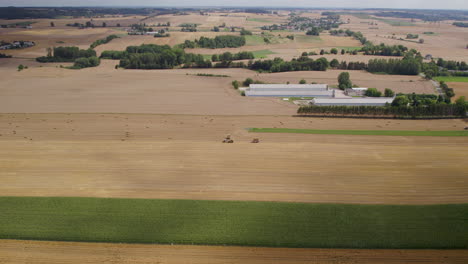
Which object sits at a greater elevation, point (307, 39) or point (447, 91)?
point (307, 39)

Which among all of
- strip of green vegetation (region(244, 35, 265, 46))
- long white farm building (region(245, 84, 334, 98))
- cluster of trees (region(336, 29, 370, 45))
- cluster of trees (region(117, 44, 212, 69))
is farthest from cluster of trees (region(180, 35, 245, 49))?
long white farm building (region(245, 84, 334, 98))

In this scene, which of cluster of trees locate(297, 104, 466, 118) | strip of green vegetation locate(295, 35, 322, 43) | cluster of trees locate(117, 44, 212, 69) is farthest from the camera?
strip of green vegetation locate(295, 35, 322, 43)

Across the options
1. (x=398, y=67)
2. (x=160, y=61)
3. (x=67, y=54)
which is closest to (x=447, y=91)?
(x=398, y=67)

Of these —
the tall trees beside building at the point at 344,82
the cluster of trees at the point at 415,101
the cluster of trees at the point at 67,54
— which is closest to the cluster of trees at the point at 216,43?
the cluster of trees at the point at 67,54

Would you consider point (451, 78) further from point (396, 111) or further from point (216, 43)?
point (216, 43)

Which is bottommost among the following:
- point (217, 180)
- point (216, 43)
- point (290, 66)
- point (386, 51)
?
point (217, 180)

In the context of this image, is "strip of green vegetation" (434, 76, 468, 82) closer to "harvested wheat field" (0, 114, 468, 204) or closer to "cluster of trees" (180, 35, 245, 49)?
"harvested wheat field" (0, 114, 468, 204)
